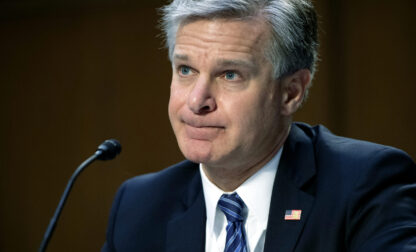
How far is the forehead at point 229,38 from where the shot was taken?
1.91 meters

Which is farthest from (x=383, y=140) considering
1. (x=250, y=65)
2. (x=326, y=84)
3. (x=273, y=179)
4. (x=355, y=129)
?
(x=250, y=65)

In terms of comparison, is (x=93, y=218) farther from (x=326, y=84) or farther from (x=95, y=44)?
(x=326, y=84)

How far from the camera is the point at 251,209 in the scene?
2.08m

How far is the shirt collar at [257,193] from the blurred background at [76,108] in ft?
4.76

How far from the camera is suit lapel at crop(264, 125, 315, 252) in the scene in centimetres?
196

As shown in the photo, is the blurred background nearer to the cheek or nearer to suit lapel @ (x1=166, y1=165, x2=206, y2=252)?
suit lapel @ (x1=166, y1=165, x2=206, y2=252)

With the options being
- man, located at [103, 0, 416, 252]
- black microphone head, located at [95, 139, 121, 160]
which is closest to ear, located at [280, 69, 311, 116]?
man, located at [103, 0, 416, 252]

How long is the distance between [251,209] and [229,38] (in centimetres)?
58

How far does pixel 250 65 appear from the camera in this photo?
193 centimetres

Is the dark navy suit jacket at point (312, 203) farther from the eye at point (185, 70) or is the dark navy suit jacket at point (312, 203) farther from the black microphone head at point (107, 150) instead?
the eye at point (185, 70)

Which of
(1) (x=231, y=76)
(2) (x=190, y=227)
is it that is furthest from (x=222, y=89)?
(2) (x=190, y=227)

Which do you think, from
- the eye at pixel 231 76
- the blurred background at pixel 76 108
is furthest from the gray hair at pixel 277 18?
the blurred background at pixel 76 108

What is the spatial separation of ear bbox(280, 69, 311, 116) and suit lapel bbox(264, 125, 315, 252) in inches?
5.6

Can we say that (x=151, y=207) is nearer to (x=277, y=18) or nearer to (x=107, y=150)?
(x=107, y=150)
